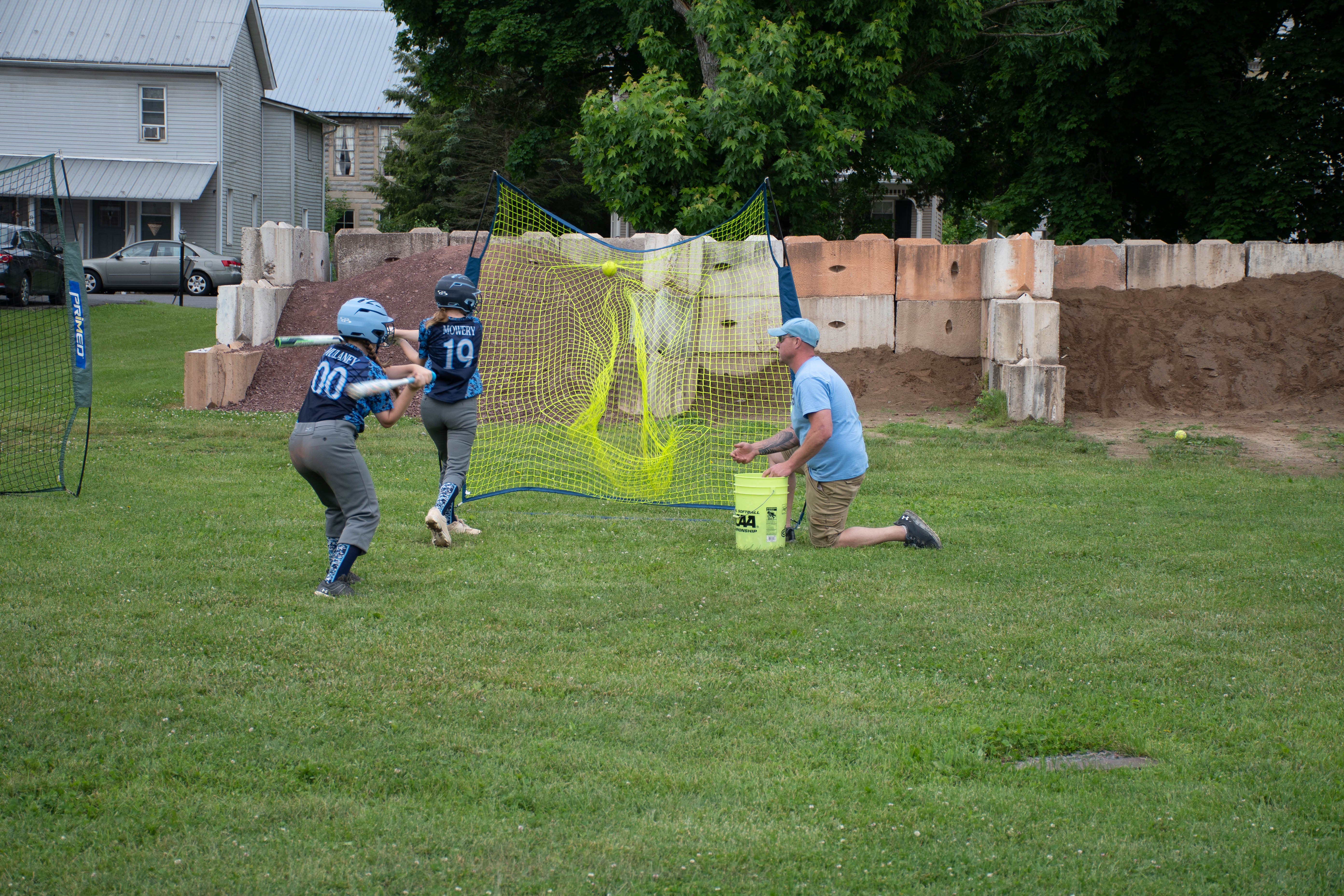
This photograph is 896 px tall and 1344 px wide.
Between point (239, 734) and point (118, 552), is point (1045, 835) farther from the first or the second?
point (118, 552)

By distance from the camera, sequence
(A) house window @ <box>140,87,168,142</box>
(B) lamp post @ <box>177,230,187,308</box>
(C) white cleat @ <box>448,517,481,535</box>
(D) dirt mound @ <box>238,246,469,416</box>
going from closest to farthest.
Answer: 1. (C) white cleat @ <box>448,517,481,535</box>
2. (D) dirt mound @ <box>238,246,469,416</box>
3. (B) lamp post @ <box>177,230,187,308</box>
4. (A) house window @ <box>140,87,168,142</box>

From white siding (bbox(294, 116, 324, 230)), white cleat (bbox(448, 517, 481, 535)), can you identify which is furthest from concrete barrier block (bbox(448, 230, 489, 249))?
white siding (bbox(294, 116, 324, 230))

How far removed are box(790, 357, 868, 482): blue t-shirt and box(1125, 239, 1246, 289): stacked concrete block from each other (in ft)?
38.1

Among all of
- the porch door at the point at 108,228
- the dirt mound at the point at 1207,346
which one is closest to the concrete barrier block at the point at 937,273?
the dirt mound at the point at 1207,346

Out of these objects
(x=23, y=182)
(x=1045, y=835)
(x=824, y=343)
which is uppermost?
(x=23, y=182)

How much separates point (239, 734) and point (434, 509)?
362 cm

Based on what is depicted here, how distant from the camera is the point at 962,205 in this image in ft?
102

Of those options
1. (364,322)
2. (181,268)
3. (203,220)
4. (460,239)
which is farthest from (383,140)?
(364,322)

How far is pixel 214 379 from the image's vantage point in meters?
15.9

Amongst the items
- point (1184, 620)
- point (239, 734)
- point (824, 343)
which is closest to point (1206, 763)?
point (1184, 620)

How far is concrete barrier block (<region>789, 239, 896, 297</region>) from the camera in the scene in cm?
1753

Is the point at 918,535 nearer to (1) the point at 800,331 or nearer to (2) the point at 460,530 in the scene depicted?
(1) the point at 800,331

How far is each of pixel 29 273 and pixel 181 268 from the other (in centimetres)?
906

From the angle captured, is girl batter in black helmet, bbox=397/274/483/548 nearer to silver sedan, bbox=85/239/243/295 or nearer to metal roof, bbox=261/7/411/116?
silver sedan, bbox=85/239/243/295
